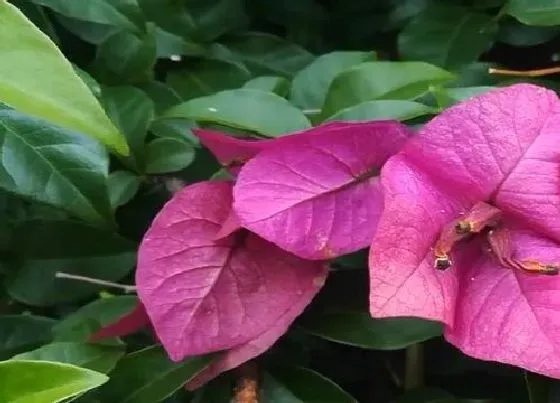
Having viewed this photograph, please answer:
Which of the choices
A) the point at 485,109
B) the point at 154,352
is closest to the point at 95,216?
the point at 154,352

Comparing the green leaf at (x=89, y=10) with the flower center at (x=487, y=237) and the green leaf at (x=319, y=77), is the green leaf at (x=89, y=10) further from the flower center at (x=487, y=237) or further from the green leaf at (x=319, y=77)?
the flower center at (x=487, y=237)

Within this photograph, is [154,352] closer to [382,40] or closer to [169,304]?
[169,304]

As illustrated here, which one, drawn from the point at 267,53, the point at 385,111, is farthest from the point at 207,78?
the point at 385,111

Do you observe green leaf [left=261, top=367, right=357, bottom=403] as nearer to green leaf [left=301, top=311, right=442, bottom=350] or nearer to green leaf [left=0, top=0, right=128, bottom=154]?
green leaf [left=301, top=311, right=442, bottom=350]

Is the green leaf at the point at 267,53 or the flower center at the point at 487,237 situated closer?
the flower center at the point at 487,237

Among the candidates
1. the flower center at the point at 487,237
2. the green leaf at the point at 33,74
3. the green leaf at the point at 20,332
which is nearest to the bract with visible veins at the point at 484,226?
the flower center at the point at 487,237

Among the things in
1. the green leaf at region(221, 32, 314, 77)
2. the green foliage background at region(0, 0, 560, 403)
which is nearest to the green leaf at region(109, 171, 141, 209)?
the green foliage background at region(0, 0, 560, 403)

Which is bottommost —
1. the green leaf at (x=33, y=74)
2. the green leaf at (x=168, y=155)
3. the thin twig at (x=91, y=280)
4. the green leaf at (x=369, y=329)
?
the thin twig at (x=91, y=280)
